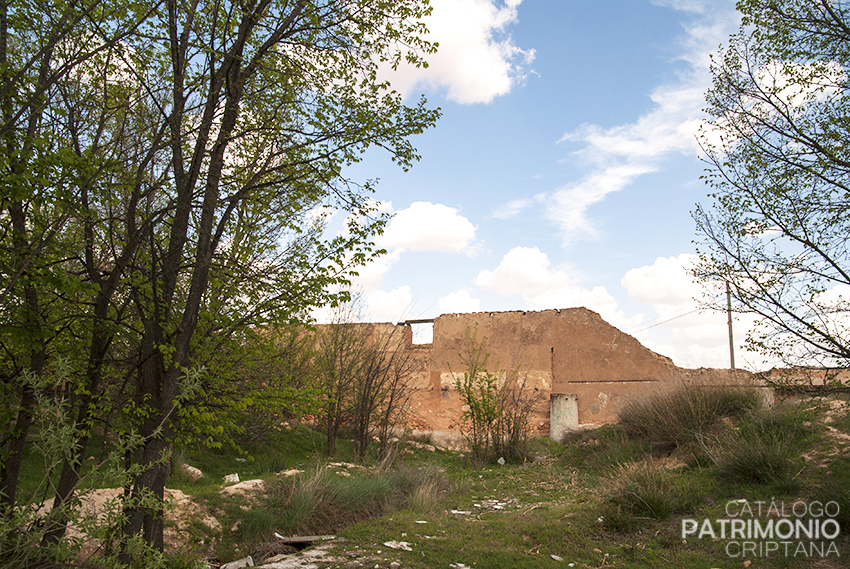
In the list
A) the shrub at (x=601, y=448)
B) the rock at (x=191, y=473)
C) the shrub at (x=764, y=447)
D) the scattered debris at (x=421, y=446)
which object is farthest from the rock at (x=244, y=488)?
the scattered debris at (x=421, y=446)

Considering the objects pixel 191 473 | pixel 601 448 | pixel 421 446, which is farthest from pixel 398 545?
pixel 421 446

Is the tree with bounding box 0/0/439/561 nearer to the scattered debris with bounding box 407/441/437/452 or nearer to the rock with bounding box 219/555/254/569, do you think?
the rock with bounding box 219/555/254/569

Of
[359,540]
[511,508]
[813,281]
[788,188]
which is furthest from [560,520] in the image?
[788,188]

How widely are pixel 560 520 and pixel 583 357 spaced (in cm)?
1092

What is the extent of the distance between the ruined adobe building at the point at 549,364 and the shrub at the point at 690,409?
4.83 m

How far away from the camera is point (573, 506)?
7.72 metres

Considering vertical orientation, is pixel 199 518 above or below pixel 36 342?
below

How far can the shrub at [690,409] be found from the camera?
31.9 feet

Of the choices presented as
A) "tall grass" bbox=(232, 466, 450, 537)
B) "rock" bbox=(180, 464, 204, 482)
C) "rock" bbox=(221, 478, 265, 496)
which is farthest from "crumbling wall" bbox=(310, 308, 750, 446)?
"rock" bbox=(221, 478, 265, 496)

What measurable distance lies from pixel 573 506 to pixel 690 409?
3.76m

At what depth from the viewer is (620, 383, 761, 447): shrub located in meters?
9.73

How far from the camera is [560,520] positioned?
279 inches

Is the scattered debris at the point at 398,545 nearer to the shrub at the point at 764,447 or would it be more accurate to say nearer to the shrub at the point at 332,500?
the shrub at the point at 332,500

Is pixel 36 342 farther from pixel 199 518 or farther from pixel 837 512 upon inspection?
pixel 837 512
